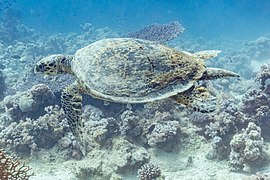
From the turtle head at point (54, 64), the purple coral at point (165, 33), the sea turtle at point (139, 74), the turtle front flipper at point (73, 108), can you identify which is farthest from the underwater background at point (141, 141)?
the purple coral at point (165, 33)

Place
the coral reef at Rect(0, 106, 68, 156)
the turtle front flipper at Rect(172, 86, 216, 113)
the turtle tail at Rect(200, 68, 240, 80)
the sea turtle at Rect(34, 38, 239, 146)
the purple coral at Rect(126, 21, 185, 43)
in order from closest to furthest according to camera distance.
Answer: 1. the turtle front flipper at Rect(172, 86, 216, 113)
2. the sea turtle at Rect(34, 38, 239, 146)
3. the turtle tail at Rect(200, 68, 240, 80)
4. the coral reef at Rect(0, 106, 68, 156)
5. the purple coral at Rect(126, 21, 185, 43)

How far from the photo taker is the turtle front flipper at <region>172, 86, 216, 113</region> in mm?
3947

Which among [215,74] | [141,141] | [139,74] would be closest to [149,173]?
[141,141]

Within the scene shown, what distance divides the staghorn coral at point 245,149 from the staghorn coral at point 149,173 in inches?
52.9

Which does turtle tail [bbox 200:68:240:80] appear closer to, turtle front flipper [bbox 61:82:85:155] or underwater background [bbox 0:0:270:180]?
underwater background [bbox 0:0:270:180]

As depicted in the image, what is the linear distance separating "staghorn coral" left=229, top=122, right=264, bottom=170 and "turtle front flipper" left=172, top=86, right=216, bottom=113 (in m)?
1.47

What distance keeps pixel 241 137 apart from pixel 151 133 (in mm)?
1724

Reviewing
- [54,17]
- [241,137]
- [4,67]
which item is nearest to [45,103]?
[241,137]

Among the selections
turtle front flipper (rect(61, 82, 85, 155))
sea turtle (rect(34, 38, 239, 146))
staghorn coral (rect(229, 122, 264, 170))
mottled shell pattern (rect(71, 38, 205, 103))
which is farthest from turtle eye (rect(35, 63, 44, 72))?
staghorn coral (rect(229, 122, 264, 170))

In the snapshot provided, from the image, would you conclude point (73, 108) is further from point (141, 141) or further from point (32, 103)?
point (32, 103)

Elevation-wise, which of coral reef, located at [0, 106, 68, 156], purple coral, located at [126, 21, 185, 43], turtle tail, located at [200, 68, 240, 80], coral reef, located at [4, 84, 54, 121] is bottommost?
coral reef, located at [0, 106, 68, 156]

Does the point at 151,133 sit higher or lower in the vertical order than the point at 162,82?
lower

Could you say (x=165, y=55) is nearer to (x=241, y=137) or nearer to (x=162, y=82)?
(x=162, y=82)

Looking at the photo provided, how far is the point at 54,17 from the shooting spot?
6056cm
